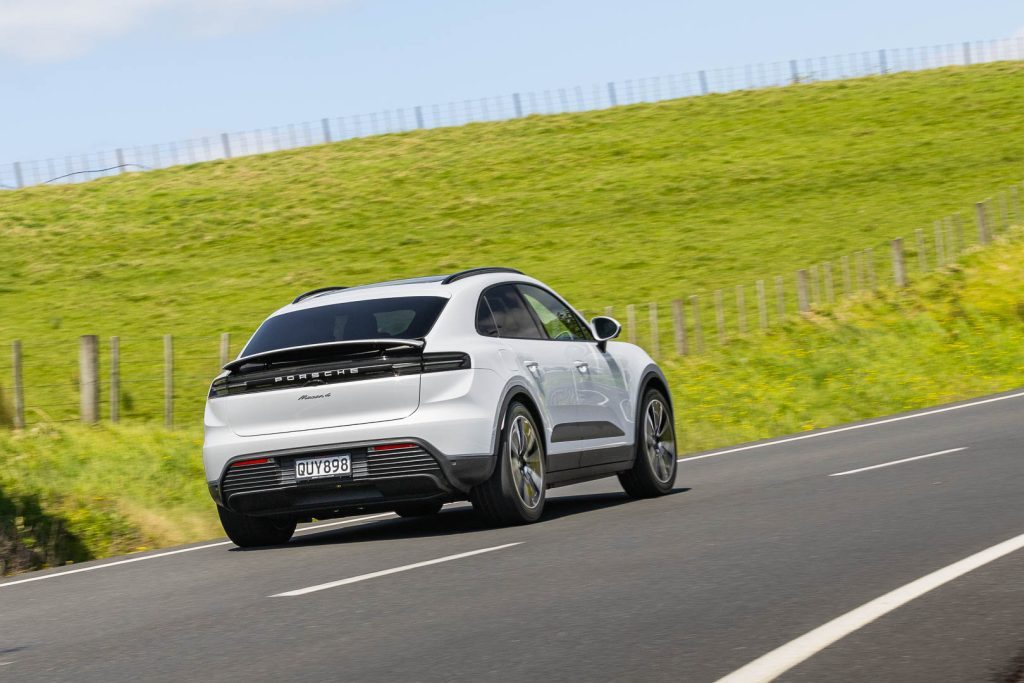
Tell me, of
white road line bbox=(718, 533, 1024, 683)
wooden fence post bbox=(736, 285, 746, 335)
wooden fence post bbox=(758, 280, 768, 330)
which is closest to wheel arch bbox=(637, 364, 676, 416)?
white road line bbox=(718, 533, 1024, 683)

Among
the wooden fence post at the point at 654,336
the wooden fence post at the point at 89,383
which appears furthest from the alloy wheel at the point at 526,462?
the wooden fence post at the point at 654,336

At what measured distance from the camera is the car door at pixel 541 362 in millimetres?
10180

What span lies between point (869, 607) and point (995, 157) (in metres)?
48.5

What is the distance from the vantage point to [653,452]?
1176cm

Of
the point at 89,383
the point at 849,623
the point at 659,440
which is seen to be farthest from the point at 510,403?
the point at 89,383

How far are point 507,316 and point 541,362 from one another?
0.39 metres

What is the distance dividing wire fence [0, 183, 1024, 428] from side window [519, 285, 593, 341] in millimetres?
12336

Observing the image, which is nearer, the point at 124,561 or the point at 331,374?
the point at 331,374

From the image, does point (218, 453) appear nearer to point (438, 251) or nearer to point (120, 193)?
point (438, 251)

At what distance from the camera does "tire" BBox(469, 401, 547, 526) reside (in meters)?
9.60

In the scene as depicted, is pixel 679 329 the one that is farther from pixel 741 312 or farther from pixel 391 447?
pixel 391 447

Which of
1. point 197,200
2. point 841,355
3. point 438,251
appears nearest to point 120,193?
point 197,200

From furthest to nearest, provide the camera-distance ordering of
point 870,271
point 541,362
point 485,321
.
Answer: point 870,271 < point 541,362 < point 485,321

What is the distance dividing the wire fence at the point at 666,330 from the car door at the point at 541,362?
13025 millimetres
